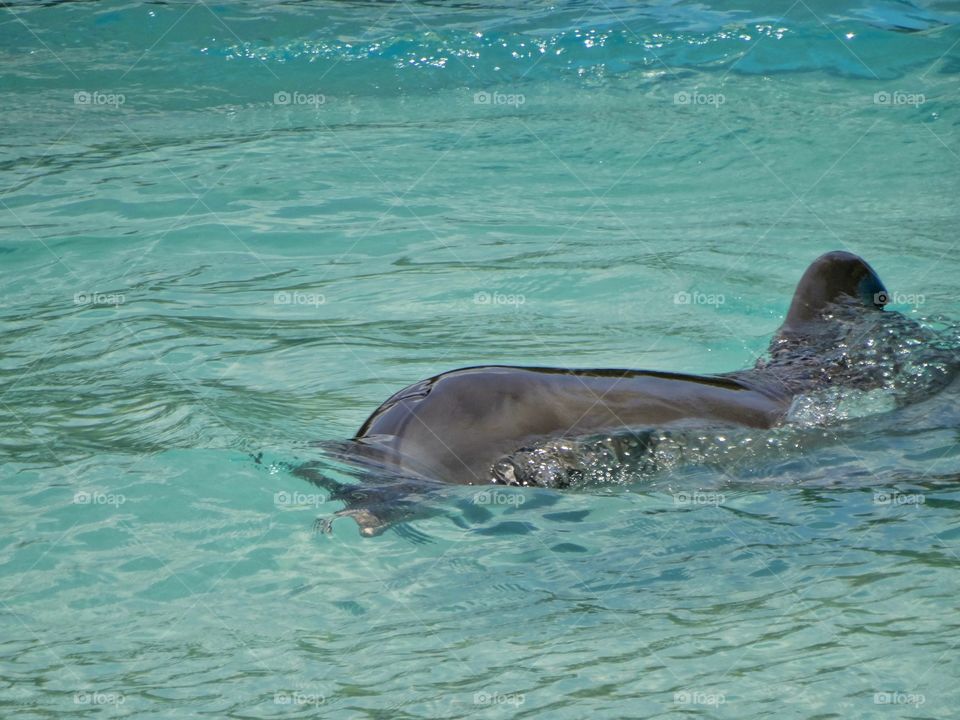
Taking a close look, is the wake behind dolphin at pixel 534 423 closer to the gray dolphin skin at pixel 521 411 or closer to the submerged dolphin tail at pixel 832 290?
the gray dolphin skin at pixel 521 411

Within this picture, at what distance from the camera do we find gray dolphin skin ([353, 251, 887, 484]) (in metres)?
3.28

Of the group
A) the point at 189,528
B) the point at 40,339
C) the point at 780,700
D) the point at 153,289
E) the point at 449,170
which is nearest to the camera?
the point at 780,700

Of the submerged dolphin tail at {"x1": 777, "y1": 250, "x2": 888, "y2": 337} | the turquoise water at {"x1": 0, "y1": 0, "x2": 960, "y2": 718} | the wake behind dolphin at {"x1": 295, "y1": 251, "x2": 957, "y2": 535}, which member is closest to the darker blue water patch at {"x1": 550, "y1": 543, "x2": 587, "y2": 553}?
the turquoise water at {"x1": 0, "y1": 0, "x2": 960, "y2": 718}

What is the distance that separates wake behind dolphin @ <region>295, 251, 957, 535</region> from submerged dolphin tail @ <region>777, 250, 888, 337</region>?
0.66m

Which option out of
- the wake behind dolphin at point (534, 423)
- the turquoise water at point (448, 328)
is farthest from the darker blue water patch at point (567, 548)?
the wake behind dolphin at point (534, 423)

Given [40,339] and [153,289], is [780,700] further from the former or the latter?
[153,289]

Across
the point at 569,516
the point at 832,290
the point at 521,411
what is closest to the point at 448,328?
the point at 832,290

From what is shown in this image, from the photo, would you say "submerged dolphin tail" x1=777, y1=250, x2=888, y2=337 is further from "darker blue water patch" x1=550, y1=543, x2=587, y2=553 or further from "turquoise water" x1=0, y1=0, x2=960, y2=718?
"darker blue water patch" x1=550, y1=543, x2=587, y2=553

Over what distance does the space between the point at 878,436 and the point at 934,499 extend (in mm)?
382

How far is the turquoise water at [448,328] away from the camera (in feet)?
9.95

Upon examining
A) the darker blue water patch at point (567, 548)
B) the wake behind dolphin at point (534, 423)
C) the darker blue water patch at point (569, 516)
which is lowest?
the darker blue water patch at point (567, 548)

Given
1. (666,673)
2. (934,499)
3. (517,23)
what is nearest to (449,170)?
(517,23)

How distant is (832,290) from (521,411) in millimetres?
1844

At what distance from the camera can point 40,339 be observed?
5723mm
